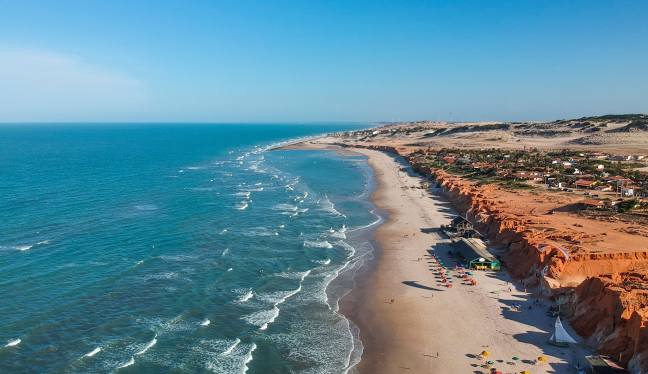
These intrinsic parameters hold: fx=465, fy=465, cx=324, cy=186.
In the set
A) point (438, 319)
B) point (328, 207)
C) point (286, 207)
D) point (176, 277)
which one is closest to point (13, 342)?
point (176, 277)

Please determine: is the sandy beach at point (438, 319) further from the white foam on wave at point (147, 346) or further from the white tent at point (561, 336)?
the white foam on wave at point (147, 346)

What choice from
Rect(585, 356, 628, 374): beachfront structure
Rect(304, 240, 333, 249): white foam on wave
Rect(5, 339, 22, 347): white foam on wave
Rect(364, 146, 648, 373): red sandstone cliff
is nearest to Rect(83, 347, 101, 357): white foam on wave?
Rect(5, 339, 22, 347): white foam on wave

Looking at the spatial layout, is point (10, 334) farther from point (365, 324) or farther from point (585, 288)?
point (585, 288)

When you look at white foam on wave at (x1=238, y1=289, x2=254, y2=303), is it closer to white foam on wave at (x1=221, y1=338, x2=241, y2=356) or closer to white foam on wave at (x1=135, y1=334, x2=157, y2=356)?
white foam on wave at (x1=221, y1=338, x2=241, y2=356)

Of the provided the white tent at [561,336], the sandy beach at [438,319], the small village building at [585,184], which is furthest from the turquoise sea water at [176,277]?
the small village building at [585,184]

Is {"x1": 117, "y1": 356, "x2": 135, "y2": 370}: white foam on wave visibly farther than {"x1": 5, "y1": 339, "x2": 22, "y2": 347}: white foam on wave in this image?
No

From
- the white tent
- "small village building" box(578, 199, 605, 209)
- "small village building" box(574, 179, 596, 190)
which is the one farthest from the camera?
"small village building" box(574, 179, 596, 190)
